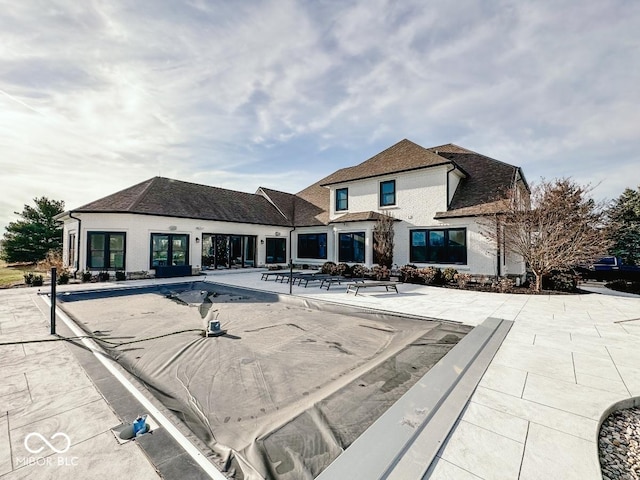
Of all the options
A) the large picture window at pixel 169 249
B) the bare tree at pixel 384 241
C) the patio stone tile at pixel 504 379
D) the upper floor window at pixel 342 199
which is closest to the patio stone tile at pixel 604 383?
the patio stone tile at pixel 504 379

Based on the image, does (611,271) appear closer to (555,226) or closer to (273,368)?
(555,226)

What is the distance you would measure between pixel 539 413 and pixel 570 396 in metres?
0.81

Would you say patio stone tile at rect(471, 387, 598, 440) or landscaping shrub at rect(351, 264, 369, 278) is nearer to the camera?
patio stone tile at rect(471, 387, 598, 440)

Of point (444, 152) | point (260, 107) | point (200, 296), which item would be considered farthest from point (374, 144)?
point (200, 296)

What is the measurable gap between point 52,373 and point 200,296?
6549mm

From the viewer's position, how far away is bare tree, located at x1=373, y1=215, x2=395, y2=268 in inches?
619

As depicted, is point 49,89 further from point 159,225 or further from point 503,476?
point 503,476

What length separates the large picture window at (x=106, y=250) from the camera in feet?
48.0

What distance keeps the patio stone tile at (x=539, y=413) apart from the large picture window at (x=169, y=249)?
1679 cm

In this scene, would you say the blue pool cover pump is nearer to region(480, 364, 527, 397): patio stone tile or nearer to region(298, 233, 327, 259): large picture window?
region(480, 364, 527, 397): patio stone tile

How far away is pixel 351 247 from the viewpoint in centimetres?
1756

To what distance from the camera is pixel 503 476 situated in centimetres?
225

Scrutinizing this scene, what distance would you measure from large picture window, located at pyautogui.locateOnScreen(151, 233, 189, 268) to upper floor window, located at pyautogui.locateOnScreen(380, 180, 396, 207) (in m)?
12.5

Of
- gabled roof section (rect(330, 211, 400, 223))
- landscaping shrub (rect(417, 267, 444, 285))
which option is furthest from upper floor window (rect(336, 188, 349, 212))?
landscaping shrub (rect(417, 267, 444, 285))
